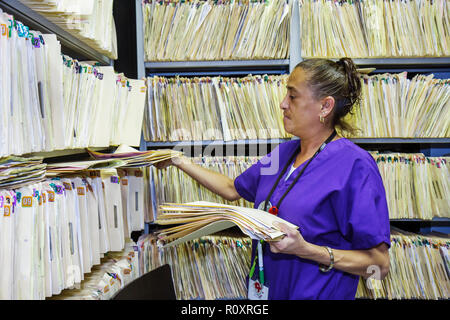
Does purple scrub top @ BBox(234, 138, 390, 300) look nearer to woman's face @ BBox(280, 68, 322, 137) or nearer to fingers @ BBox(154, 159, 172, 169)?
woman's face @ BBox(280, 68, 322, 137)

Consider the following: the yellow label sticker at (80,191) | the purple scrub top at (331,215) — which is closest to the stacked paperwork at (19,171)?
the yellow label sticker at (80,191)

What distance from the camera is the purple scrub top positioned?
1.10m

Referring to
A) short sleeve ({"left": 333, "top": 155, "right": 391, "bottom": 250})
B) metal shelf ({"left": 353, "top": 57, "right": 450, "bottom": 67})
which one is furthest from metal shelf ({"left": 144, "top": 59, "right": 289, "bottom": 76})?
short sleeve ({"left": 333, "top": 155, "right": 391, "bottom": 250})

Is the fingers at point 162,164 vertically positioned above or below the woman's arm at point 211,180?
above

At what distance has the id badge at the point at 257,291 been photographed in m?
1.26

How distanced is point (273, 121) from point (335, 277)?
0.87 m

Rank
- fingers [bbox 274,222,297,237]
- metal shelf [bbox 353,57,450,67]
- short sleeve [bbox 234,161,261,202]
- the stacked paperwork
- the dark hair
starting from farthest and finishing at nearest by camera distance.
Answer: metal shelf [bbox 353,57,450,67], short sleeve [bbox 234,161,261,202], the dark hair, fingers [bbox 274,222,297,237], the stacked paperwork

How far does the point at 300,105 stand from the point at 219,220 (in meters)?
0.54

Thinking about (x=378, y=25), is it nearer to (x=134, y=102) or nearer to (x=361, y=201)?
(x=361, y=201)

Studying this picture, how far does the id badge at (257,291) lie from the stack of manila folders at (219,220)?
0.31m

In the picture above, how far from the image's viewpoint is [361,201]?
1100 mm

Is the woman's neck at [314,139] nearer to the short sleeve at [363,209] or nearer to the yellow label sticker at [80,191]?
the short sleeve at [363,209]

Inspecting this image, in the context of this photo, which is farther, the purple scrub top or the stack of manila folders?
the purple scrub top

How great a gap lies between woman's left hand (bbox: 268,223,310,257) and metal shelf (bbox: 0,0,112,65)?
2.98 feet
